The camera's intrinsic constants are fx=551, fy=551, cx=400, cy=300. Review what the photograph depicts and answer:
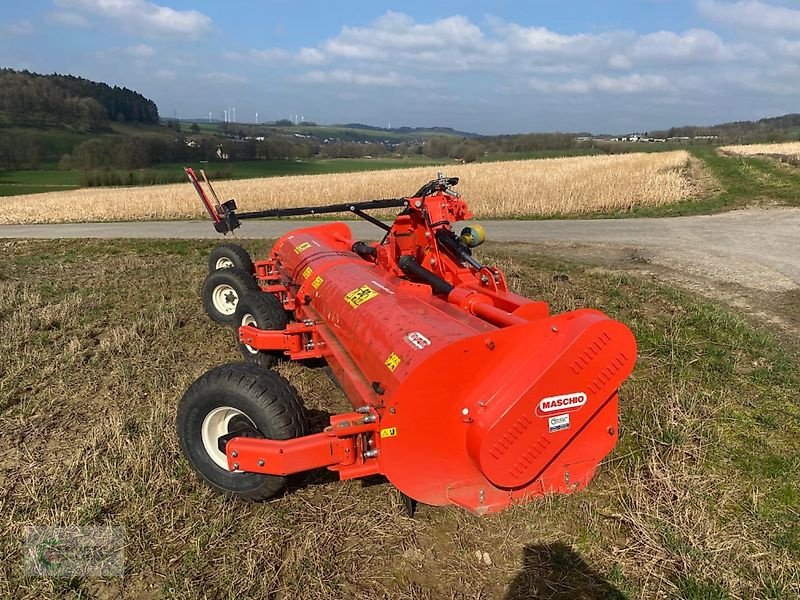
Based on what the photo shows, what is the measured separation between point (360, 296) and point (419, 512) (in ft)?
6.17

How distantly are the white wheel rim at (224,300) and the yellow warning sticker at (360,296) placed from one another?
2.82 meters

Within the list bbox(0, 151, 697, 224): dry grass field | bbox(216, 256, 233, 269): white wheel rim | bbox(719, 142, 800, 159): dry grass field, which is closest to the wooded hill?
bbox(0, 151, 697, 224): dry grass field

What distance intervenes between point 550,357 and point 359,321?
5.53 feet

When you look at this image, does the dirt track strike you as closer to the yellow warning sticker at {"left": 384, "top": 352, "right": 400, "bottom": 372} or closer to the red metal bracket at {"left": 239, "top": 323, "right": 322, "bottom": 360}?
the red metal bracket at {"left": 239, "top": 323, "right": 322, "bottom": 360}

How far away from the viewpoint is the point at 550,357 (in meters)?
3.07

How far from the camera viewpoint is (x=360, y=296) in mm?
4656

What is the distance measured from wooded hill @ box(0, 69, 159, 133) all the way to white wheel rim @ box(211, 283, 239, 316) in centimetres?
8893

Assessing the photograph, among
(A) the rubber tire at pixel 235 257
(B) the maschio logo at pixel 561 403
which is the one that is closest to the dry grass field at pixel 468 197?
(A) the rubber tire at pixel 235 257

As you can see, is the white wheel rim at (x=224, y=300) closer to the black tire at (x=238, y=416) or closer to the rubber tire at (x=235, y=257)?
the rubber tire at (x=235, y=257)

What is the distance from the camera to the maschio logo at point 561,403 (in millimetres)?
3098

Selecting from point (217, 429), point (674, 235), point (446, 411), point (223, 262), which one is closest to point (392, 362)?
point (446, 411)

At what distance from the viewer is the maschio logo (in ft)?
10.2

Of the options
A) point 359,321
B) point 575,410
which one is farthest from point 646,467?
point 359,321

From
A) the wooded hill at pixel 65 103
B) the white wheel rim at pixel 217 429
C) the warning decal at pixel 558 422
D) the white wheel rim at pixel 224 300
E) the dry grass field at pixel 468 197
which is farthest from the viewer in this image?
the wooded hill at pixel 65 103
